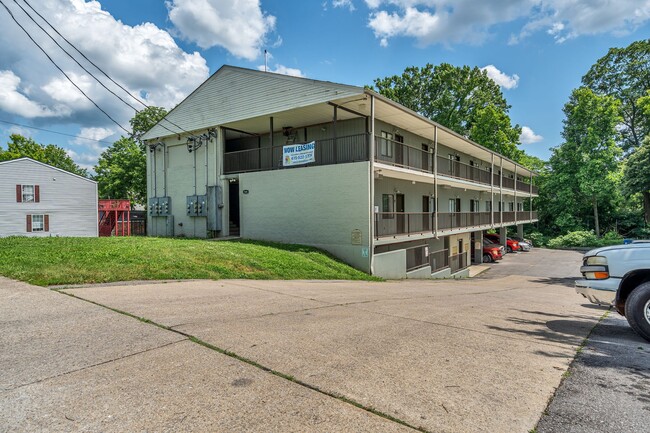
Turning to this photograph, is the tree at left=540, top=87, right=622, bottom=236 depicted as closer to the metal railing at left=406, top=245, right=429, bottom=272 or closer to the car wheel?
the metal railing at left=406, top=245, right=429, bottom=272

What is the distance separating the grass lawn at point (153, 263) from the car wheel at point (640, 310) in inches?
334

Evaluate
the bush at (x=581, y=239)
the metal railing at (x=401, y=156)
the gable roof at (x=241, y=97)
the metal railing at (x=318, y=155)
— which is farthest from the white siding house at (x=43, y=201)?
the bush at (x=581, y=239)

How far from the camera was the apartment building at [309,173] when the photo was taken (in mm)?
15023

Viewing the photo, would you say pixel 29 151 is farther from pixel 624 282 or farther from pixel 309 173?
pixel 624 282

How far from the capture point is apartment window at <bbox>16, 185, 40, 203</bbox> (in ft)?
80.6

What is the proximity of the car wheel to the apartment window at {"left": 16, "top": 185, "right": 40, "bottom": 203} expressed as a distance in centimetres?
3133

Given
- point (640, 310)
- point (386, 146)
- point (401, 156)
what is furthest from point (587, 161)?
point (640, 310)

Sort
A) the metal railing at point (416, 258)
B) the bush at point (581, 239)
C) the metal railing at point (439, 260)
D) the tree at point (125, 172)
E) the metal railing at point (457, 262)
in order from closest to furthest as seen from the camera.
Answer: the metal railing at point (416, 258) < the metal railing at point (439, 260) < the metal railing at point (457, 262) < the bush at point (581, 239) < the tree at point (125, 172)

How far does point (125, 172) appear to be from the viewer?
3741 cm

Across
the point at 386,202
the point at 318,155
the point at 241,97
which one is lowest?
the point at 386,202

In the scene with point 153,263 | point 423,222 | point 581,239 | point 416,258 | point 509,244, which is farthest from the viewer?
point 581,239

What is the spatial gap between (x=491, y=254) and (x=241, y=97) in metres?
22.2

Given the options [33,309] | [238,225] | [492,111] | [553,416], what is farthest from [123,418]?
[492,111]

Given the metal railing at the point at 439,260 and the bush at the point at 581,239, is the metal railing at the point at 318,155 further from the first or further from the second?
the bush at the point at 581,239
